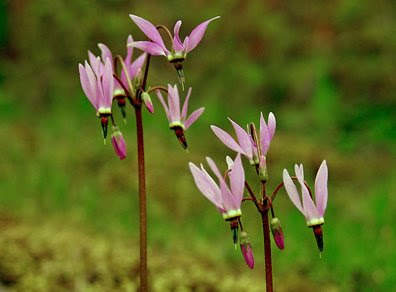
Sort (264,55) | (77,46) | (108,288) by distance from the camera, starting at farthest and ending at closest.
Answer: (264,55) < (77,46) < (108,288)

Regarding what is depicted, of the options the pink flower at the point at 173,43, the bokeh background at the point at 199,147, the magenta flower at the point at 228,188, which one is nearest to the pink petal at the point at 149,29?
the pink flower at the point at 173,43

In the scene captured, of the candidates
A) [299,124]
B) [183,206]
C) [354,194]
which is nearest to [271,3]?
[299,124]

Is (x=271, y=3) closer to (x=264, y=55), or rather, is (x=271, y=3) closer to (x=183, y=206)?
(x=264, y=55)

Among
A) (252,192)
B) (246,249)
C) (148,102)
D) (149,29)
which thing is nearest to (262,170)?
(252,192)

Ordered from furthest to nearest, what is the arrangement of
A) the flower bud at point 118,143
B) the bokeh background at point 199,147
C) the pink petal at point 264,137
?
the bokeh background at point 199,147 → the flower bud at point 118,143 → the pink petal at point 264,137

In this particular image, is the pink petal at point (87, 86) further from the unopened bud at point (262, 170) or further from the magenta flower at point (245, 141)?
the unopened bud at point (262, 170)

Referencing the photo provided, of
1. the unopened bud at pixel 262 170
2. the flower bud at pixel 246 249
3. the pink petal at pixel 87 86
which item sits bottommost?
the flower bud at pixel 246 249

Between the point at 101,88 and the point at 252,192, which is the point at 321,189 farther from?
the point at 101,88
